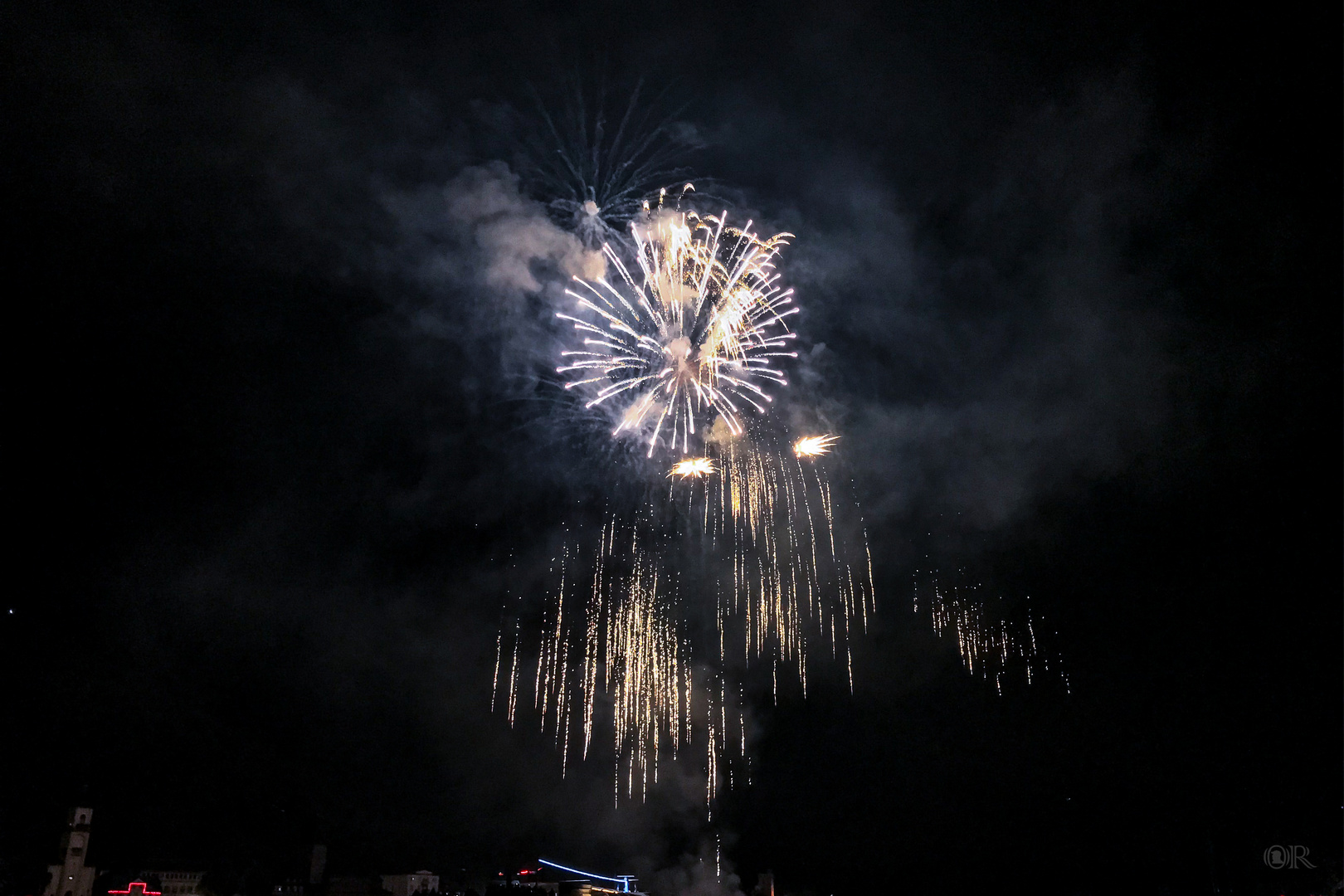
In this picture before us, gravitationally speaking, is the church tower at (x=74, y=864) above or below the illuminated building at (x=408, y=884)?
above

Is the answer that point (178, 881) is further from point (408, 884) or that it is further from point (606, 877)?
point (606, 877)

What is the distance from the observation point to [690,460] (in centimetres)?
2708

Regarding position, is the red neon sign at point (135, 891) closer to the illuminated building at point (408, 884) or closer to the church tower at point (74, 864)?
the church tower at point (74, 864)

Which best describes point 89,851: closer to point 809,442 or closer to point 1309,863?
point 809,442

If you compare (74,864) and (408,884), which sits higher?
(74,864)

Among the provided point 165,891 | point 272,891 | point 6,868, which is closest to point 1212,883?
point 272,891

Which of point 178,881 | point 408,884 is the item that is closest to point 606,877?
point 408,884

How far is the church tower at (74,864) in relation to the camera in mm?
44250

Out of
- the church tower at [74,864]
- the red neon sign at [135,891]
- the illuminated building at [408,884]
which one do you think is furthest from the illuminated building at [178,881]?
the illuminated building at [408,884]

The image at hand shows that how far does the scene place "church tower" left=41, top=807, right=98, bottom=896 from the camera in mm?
44250

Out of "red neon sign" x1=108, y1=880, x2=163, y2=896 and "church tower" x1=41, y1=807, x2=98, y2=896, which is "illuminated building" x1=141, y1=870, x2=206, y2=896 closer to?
"red neon sign" x1=108, y1=880, x2=163, y2=896

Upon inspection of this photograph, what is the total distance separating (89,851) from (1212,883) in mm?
83559

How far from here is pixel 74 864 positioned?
44.8 meters

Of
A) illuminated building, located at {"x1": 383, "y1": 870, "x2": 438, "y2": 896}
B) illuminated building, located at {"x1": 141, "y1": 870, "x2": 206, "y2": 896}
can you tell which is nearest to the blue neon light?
illuminated building, located at {"x1": 383, "y1": 870, "x2": 438, "y2": 896}
